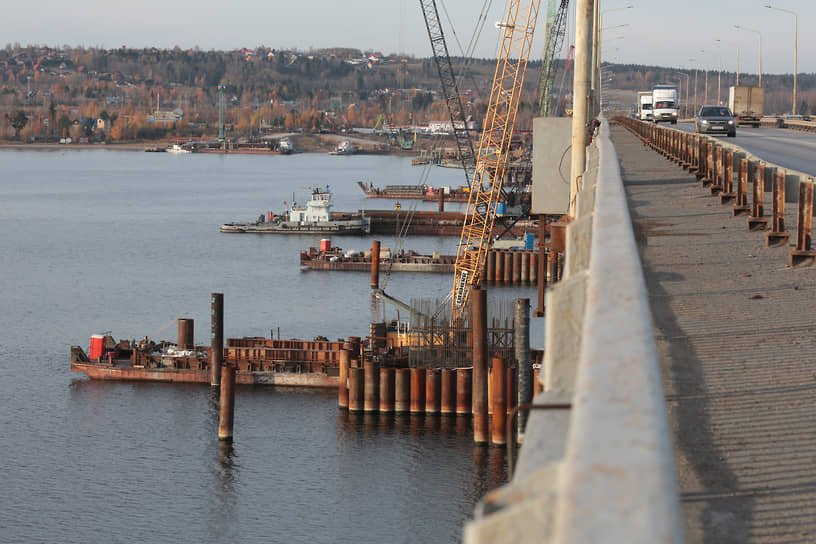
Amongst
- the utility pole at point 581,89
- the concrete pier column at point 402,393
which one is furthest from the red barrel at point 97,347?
the utility pole at point 581,89

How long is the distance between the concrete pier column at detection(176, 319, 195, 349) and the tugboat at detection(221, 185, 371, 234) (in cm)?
6386

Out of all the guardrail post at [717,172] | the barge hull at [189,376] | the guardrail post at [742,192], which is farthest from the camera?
the barge hull at [189,376]

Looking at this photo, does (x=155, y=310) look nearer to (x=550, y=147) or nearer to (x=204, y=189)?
(x=550, y=147)

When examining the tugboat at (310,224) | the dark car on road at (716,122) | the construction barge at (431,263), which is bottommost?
the construction barge at (431,263)

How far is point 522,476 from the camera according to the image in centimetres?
263

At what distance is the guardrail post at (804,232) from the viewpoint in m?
13.6

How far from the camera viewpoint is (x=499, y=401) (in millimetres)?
43812

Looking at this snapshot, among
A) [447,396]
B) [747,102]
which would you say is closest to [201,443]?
[447,396]

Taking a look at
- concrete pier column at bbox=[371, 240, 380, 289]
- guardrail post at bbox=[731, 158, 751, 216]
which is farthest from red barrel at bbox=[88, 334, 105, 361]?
guardrail post at bbox=[731, 158, 751, 216]

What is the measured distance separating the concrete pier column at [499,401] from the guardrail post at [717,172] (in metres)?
21.2

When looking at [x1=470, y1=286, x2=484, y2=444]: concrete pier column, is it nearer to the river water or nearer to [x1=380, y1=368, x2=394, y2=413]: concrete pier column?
the river water

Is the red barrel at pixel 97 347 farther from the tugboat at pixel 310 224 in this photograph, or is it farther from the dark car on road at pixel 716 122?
the tugboat at pixel 310 224

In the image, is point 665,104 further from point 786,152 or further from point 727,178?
point 727,178

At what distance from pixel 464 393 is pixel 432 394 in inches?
50.9
